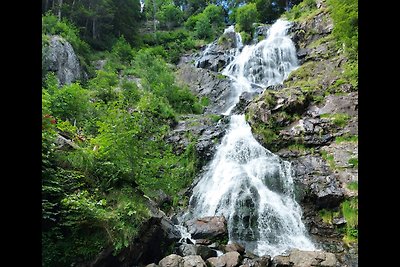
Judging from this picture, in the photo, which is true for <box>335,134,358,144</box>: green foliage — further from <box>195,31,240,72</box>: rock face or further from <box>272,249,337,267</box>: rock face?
<box>195,31,240,72</box>: rock face

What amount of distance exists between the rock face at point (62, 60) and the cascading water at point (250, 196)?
14261 millimetres

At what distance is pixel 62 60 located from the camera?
25.0 m

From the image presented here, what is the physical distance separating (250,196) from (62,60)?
1964 cm

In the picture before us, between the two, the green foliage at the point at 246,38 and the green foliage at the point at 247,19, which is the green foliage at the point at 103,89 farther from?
the green foliage at the point at 247,19

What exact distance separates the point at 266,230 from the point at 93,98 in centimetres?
1532

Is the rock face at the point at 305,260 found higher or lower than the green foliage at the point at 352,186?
lower

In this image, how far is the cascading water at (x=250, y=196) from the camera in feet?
41.9

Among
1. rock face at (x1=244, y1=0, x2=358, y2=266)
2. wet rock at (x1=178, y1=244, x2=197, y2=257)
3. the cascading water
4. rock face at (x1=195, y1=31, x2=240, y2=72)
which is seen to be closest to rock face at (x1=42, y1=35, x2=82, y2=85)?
rock face at (x1=195, y1=31, x2=240, y2=72)

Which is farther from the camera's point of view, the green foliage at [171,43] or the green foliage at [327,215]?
the green foliage at [171,43]

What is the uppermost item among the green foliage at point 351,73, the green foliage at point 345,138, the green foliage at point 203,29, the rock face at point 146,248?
the green foliage at point 203,29

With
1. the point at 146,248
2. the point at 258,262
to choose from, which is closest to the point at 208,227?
the point at 258,262

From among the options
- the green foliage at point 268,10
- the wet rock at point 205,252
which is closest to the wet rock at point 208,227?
the wet rock at point 205,252

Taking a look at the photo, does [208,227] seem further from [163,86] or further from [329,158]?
[163,86]
